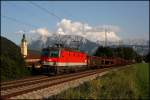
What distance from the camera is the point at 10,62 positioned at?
3070cm

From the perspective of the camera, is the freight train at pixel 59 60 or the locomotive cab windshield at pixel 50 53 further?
the locomotive cab windshield at pixel 50 53

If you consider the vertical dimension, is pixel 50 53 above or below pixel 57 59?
above

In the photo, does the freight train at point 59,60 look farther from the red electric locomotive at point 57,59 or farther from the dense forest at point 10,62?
the dense forest at point 10,62

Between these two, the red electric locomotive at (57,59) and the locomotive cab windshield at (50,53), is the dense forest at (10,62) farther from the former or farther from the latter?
the locomotive cab windshield at (50,53)

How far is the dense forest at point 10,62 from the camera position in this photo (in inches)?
1187

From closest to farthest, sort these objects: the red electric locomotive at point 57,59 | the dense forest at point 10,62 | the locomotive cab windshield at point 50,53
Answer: the dense forest at point 10,62, the red electric locomotive at point 57,59, the locomotive cab windshield at point 50,53

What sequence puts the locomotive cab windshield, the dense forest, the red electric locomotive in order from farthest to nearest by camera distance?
the locomotive cab windshield, the red electric locomotive, the dense forest


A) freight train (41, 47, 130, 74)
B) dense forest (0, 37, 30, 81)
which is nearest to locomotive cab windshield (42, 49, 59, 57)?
freight train (41, 47, 130, 74)

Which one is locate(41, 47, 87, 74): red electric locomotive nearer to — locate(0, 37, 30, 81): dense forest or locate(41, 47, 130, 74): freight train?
locate(41, 47, 130, 74): freight train

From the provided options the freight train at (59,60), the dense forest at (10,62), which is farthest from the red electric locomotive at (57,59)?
the dense forest at (10,62)

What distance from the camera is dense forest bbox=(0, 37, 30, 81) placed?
30.1 metres

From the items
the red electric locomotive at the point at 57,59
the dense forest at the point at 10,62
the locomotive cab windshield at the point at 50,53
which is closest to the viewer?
the dense forest at the point at 10,62

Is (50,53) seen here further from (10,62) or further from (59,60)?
(10,62)

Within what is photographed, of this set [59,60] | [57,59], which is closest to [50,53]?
[57,59]
